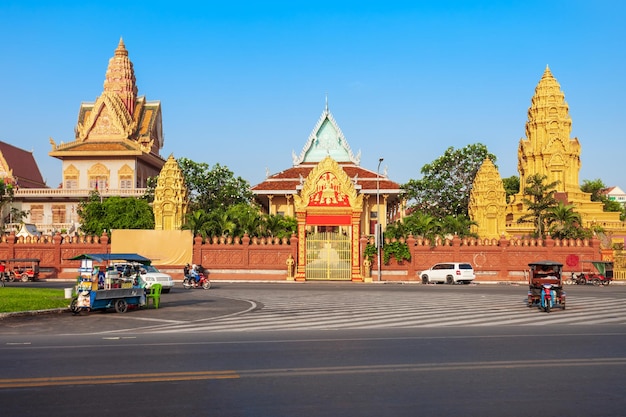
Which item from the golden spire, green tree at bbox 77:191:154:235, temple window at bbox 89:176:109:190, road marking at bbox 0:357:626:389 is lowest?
road marking at bbox 0:357:626:389

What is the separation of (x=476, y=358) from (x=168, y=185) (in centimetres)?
3725

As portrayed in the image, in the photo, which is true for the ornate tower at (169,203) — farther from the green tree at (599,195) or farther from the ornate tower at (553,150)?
the green tree at (599,195)

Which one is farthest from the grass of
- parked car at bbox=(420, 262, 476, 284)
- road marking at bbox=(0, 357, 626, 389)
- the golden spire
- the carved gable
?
the golden spire

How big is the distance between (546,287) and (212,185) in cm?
4007

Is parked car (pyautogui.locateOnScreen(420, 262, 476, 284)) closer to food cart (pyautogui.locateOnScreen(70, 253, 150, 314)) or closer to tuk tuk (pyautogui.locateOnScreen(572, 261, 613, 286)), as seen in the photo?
tuk tuk (pyautogui.locateOnScreen(572, 261, 613, 286))

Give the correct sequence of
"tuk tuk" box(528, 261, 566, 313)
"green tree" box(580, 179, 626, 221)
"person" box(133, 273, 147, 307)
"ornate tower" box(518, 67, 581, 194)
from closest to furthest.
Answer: "tuk tuk" box(528, 261, 566, 313), "person" box(133, 273, 147, 307), "ornate tower" box(518, 67, 581, 194), "green tree" box(580, 179, 626, 221)

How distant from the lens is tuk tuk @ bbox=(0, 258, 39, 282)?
123 ft

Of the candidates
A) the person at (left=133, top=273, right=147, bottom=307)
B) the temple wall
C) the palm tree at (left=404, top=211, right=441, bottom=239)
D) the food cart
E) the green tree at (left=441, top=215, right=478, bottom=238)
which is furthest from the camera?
the green tree at (left=441, top=215, right=478, bottom=238)

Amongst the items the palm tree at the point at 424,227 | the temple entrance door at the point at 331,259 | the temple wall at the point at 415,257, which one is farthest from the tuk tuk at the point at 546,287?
the palm tree at the point at 424,227

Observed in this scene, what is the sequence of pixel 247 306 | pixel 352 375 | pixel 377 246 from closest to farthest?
pixel 352 375 → pixel 247 306 → pixel 377 246

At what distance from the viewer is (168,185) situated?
4466 cm

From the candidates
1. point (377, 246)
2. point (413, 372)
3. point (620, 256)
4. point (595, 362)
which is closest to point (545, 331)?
point (595, 362)

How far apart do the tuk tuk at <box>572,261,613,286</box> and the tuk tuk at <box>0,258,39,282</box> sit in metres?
31.2

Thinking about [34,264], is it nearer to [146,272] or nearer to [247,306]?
[146,272]
